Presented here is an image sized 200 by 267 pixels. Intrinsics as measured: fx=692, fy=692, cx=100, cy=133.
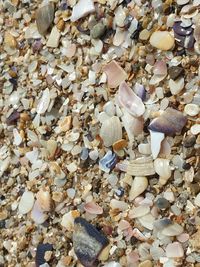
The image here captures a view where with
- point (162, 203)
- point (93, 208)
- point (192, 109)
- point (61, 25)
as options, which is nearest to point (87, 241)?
point (93, 208)

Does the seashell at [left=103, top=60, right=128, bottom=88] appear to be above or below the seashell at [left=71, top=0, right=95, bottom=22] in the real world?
below

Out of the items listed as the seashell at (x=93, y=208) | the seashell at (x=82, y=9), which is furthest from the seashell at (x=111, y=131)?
the seashell at (x=82, y=9)

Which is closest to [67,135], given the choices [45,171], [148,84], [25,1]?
[45,171]

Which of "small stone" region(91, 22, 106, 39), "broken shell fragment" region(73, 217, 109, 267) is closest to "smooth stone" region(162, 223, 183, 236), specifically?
"broken shell fragment" region(73, 217, 109, 267)

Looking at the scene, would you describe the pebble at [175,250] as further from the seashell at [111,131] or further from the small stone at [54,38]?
the small stone at [54,38]

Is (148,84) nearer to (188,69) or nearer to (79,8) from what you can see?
(188,69)

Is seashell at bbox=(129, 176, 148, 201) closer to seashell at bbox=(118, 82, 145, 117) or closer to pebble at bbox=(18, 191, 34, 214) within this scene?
seashell at bbox=(118, 82, 145, 117)
